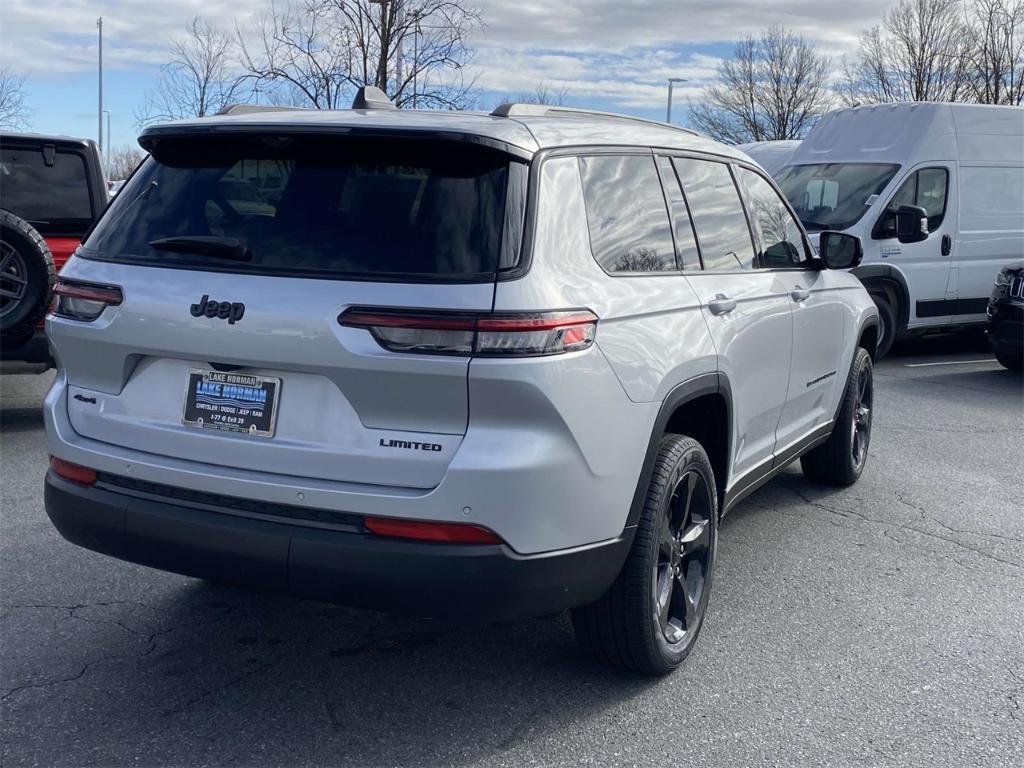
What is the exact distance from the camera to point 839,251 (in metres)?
5.57

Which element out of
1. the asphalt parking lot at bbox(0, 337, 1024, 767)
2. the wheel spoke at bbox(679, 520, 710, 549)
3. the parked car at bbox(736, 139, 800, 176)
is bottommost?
the asphalt parking lot at bbox(0, 337, 1024, 767)

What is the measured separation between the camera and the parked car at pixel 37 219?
7.05 m

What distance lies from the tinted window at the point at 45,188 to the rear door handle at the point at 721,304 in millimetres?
5425

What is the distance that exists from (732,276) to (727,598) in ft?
4.33

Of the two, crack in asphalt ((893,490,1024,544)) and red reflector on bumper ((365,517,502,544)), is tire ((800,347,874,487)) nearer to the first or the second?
crack in asphalt ((893,490,1024,544))

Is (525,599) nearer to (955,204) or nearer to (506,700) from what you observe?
(506,700)

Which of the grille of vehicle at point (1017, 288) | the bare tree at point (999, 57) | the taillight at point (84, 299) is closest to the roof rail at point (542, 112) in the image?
the taillight at point (84, 299)

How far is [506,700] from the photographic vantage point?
3.67 m

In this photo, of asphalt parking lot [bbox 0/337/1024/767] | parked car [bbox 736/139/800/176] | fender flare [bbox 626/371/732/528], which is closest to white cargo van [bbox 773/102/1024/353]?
parked car [bbox 736/139/800/176]

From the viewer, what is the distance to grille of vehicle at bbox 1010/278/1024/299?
415 inches

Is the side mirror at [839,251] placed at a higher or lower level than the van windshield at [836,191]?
lower

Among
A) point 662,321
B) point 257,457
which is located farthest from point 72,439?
point 662,321

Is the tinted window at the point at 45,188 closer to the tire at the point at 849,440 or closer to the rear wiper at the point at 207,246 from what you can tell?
the rear wiper at the point at 207,246

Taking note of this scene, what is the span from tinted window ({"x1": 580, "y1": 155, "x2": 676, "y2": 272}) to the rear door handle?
24 cm
